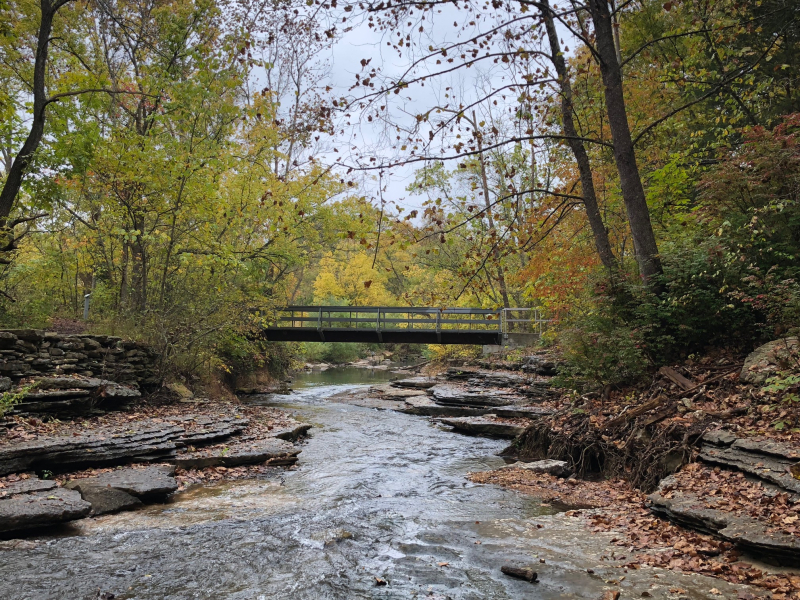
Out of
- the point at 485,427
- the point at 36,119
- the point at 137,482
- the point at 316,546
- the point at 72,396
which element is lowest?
the point at 485,427

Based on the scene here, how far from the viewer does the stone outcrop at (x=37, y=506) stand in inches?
186

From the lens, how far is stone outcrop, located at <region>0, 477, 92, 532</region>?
15.5ft

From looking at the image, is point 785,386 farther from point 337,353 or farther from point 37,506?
point 337,353

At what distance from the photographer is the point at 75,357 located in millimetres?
9914

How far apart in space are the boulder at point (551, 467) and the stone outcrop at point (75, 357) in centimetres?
820

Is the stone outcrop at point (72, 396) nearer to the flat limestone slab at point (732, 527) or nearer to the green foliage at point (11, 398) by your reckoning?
the green foliage at point (11, 398)

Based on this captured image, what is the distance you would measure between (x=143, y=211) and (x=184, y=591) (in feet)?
35.7

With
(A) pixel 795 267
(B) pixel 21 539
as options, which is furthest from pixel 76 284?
(A) pixel 795 267

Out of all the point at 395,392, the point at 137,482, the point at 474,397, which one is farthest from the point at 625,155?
the point at 395,392

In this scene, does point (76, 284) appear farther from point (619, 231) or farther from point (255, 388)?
point (619, 231)

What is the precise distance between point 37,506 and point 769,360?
8.15 meters

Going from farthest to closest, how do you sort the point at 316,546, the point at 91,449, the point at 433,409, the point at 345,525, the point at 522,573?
the point at 433,409
the point at 91,449
the point at 345,525
the point at 316,546
the point at 522,573

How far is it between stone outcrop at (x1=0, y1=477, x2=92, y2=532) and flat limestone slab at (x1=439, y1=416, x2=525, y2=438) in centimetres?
777

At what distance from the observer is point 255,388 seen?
20.6m
